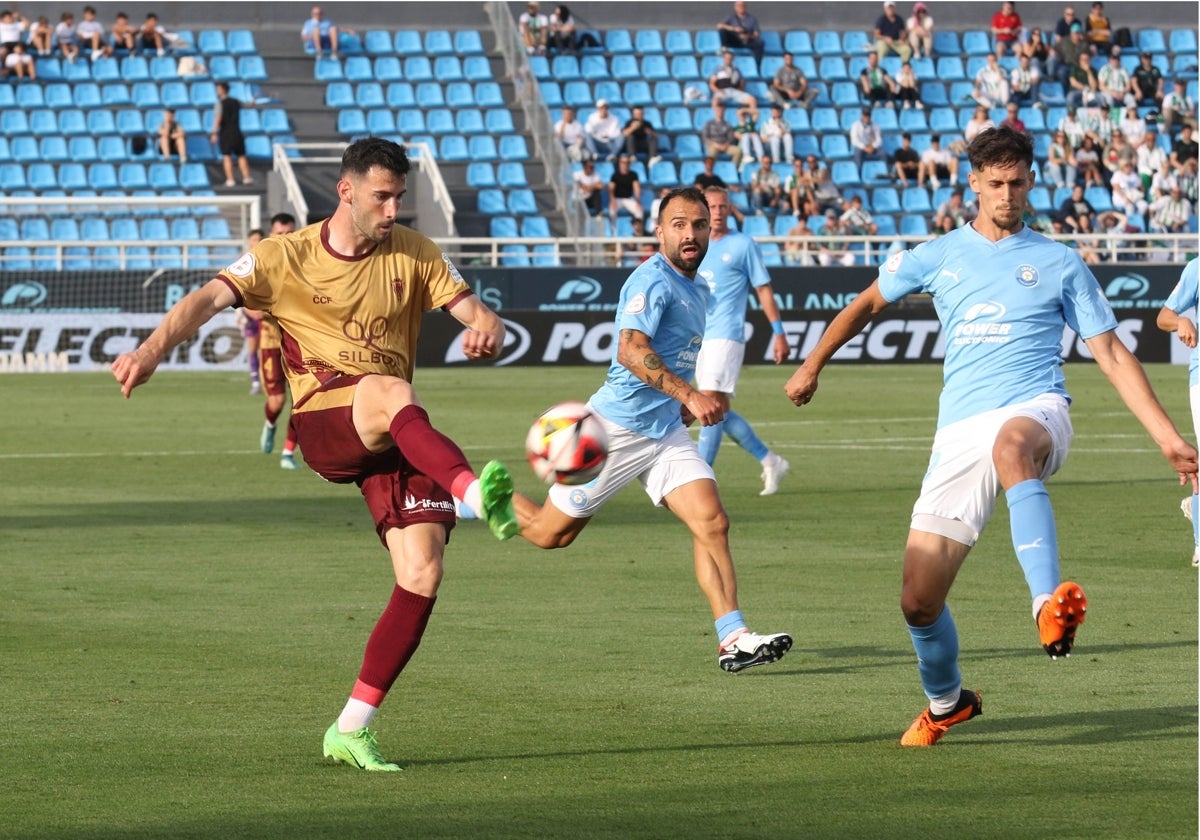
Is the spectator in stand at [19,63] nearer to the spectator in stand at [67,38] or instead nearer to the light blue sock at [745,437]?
the spectator in stand at [67,38]

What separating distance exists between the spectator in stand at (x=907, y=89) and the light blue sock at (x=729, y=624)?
32.6 metres

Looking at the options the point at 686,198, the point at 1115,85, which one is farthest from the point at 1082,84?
the point at 686,198

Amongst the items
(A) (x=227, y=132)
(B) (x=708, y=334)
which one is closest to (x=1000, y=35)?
(A) (x=227, y=132)

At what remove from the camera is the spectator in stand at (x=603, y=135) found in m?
36.7

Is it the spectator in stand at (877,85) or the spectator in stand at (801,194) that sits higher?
the spectator in stand at (877,85)

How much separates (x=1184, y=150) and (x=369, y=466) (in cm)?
3323

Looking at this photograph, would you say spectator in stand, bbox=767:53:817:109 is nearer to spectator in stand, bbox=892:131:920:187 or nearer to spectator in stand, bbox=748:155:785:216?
spectator in stand, bbox=892:131:920:187

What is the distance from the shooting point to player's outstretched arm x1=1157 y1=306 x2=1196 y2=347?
1107 centimetres

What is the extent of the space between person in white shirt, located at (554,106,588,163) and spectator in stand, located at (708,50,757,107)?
312 cm

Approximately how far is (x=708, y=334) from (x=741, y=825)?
912 centimetres

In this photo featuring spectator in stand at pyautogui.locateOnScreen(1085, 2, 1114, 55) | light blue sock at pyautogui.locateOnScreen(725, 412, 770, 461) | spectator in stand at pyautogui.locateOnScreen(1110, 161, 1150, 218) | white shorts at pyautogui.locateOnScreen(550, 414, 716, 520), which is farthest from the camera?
spectator in stand at pyautogui.locateOnScreen(1085, 2, 1114, 55)

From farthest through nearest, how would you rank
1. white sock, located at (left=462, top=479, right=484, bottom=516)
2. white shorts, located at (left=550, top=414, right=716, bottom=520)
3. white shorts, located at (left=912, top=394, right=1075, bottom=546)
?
white shorts, located at (left=550, top=414, right=716, bottom=520) < white shorts, located at (left=912, top=394, right=1075, bottom=546) < white sock, located at (left=462, top=479, right=484, bottom=516)

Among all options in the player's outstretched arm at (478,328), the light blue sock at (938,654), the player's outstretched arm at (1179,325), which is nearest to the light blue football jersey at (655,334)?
the player's outstretched arm at (478,328)

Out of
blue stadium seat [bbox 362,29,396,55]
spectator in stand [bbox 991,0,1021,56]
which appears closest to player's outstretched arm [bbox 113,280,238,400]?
blue stadium seat [bbox 362,29,396,55]
